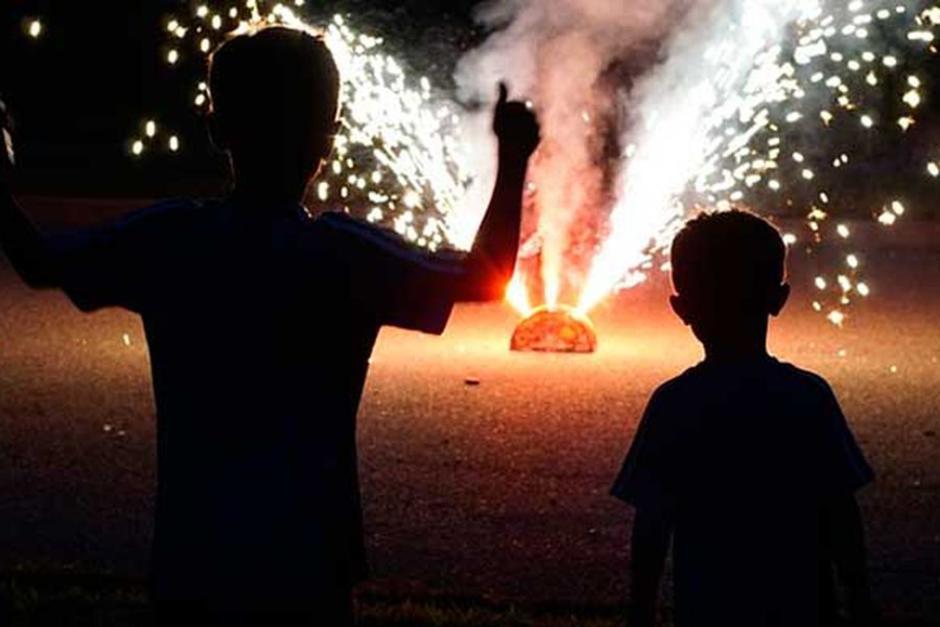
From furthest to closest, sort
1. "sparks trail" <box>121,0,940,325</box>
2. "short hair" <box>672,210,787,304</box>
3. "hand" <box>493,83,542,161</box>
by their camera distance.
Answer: "sparks trail" <box>121,0,940,325</box> → "short hair" <box>672,210,787,304</box> → "hand" <box>493,83,542,161</box>

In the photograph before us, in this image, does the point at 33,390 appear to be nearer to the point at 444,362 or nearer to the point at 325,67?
the point at 444,362

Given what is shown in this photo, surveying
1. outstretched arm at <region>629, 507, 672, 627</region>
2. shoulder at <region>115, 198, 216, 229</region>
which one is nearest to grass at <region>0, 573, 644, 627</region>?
outstretched arm at <region>629, 507, 672, 627</region>

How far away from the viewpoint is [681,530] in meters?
3.31

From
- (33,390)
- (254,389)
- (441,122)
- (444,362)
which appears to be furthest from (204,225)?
(441,122)

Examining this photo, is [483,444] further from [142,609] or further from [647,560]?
[647,560]

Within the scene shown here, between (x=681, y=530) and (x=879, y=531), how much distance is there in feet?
12.6

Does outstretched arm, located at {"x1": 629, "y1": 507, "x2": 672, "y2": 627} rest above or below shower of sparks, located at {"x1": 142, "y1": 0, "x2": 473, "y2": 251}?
below

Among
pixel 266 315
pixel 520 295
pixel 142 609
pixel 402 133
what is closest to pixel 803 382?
pixel 266 315

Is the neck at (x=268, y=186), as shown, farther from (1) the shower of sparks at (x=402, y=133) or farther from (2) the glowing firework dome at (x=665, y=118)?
(2) the glowing firework dome at (x=665, y=118)

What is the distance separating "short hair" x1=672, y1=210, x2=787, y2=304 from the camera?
3.36m

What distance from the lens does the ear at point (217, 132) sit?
292cm

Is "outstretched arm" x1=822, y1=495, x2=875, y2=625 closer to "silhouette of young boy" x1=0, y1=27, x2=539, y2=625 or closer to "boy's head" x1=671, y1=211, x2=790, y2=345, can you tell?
"boy's head" x1=671, y1=211, x2=790, y2=345

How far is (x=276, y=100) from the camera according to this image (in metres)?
2.86

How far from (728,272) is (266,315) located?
970 millimetres
